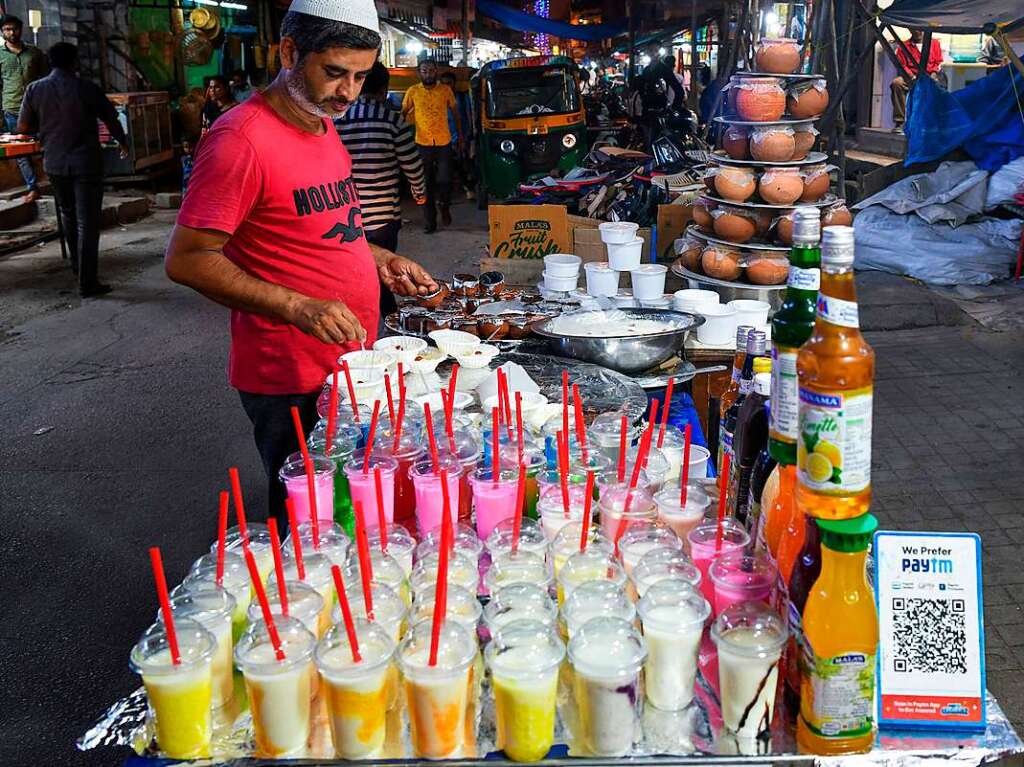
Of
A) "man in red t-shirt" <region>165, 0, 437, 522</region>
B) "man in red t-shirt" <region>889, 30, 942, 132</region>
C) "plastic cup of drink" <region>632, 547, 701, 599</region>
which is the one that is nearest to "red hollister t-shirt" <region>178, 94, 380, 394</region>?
"man in red t-shirt" <region>165, 0, 437, 522</region>

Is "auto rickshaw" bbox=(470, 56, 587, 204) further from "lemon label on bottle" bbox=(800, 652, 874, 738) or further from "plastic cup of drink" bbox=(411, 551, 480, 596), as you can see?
"lemon label on bottle" bbox=(800, 652, 874, 738)

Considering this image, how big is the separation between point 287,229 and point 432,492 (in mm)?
1268

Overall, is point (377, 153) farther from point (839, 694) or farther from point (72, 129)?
point (839, 694)

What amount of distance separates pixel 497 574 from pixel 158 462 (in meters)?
4.40

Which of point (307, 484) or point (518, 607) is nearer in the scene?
point (518, 607)

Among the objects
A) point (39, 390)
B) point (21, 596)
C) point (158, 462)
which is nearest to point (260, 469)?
point (158, 462)

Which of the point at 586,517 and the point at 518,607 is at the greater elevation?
the point at 586,517

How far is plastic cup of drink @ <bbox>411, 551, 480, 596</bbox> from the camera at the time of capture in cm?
195

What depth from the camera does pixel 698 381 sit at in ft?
14.6

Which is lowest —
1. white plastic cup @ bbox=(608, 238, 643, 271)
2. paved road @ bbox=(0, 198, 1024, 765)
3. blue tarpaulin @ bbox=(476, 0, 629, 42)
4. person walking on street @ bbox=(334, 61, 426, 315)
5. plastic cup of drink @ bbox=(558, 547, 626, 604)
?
paved road @ bbox=(0, 198, 1024, 765)

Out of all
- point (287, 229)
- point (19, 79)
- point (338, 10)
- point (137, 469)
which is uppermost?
point (19, 79)

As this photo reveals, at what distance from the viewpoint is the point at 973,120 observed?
33.3 ft

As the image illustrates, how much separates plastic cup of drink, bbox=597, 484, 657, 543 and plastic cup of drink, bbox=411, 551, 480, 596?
33 cm

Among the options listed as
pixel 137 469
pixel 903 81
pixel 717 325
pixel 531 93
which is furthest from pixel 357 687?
pixel 903 81
